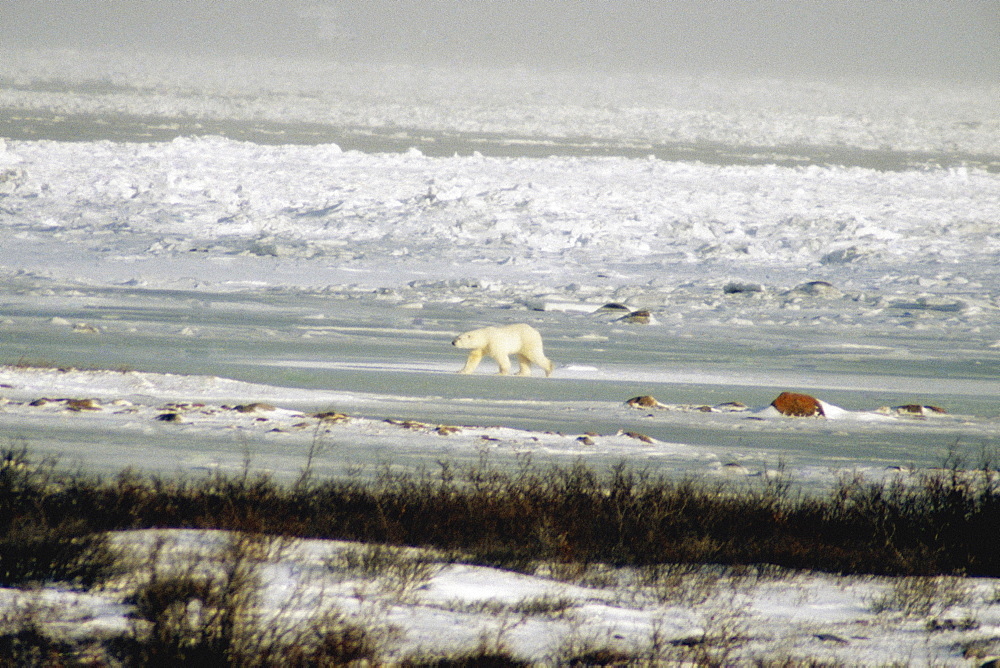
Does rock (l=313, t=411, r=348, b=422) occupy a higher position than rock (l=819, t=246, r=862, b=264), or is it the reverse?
rock (l=819, t=246, r=862, b=264)

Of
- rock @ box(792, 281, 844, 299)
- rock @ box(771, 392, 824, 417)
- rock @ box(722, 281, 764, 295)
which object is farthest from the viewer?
rock @ box(722, 281, 764, 295)

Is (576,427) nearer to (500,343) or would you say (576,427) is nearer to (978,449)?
(500,343)

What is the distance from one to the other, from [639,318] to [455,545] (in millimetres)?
9640

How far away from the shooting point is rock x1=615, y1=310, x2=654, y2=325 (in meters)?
13.2

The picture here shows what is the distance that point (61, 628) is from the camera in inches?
105

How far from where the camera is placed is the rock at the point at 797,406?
26.0 ft

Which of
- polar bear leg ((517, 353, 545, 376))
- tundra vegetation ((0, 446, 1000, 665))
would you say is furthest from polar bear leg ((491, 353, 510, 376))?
tundra vegetation ((0, 446, 1000, 665))

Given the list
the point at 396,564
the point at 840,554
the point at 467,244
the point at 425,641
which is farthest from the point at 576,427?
the point at 467,244

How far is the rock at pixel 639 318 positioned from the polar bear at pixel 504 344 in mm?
3864

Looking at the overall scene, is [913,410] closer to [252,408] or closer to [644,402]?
[644,402]

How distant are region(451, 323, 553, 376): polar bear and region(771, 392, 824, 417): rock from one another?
2321 millimetres

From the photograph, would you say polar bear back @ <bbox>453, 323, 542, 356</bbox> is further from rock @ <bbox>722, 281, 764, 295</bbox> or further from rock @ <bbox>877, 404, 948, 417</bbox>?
rock @ <bbox>722, 281, 764, 295</bbox>

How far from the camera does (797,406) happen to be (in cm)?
793

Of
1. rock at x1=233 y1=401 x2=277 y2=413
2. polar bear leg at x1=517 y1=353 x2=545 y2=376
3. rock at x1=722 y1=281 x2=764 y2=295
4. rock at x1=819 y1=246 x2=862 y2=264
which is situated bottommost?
rock at x1=233 y1=401 x2=277 y2=413
